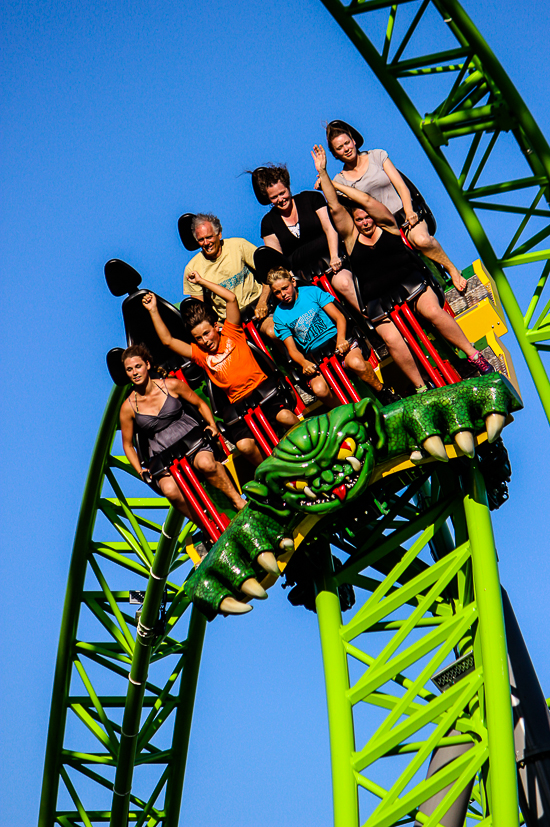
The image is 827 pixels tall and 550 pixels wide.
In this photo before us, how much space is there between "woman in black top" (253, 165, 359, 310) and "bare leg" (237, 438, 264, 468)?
1410mm

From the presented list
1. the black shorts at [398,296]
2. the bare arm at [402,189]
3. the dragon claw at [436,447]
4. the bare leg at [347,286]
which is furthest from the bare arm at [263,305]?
the dragon claw at [436,447]

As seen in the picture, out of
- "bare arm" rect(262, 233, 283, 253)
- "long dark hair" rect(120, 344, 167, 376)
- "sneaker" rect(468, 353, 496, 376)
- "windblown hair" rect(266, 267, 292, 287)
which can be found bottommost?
"sneaker" rect(468, 353, 496, 376)

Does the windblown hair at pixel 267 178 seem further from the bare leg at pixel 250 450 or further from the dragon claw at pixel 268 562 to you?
the dragon claw at pixel 268 562

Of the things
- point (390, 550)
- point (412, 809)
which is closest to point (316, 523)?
point (390, 550)

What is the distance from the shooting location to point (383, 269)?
26.2ft

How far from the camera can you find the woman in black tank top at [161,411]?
8.68 m

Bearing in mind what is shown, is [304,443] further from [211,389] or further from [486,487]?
[486,487]

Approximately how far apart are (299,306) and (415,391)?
1.10 m

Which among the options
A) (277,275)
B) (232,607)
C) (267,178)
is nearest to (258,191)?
(267,178)

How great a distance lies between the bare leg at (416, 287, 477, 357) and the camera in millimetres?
7796

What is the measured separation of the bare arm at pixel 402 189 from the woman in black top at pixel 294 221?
0.58 meters

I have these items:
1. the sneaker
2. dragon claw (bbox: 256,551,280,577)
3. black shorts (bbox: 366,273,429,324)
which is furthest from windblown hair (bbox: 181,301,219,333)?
the sneaker

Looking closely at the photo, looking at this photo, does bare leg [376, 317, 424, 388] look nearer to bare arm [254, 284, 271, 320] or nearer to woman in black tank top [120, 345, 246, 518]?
bare arm [254, 284, 271, 320]

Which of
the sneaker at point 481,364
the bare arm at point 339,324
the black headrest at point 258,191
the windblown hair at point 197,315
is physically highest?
the black headrest at point 258,191
